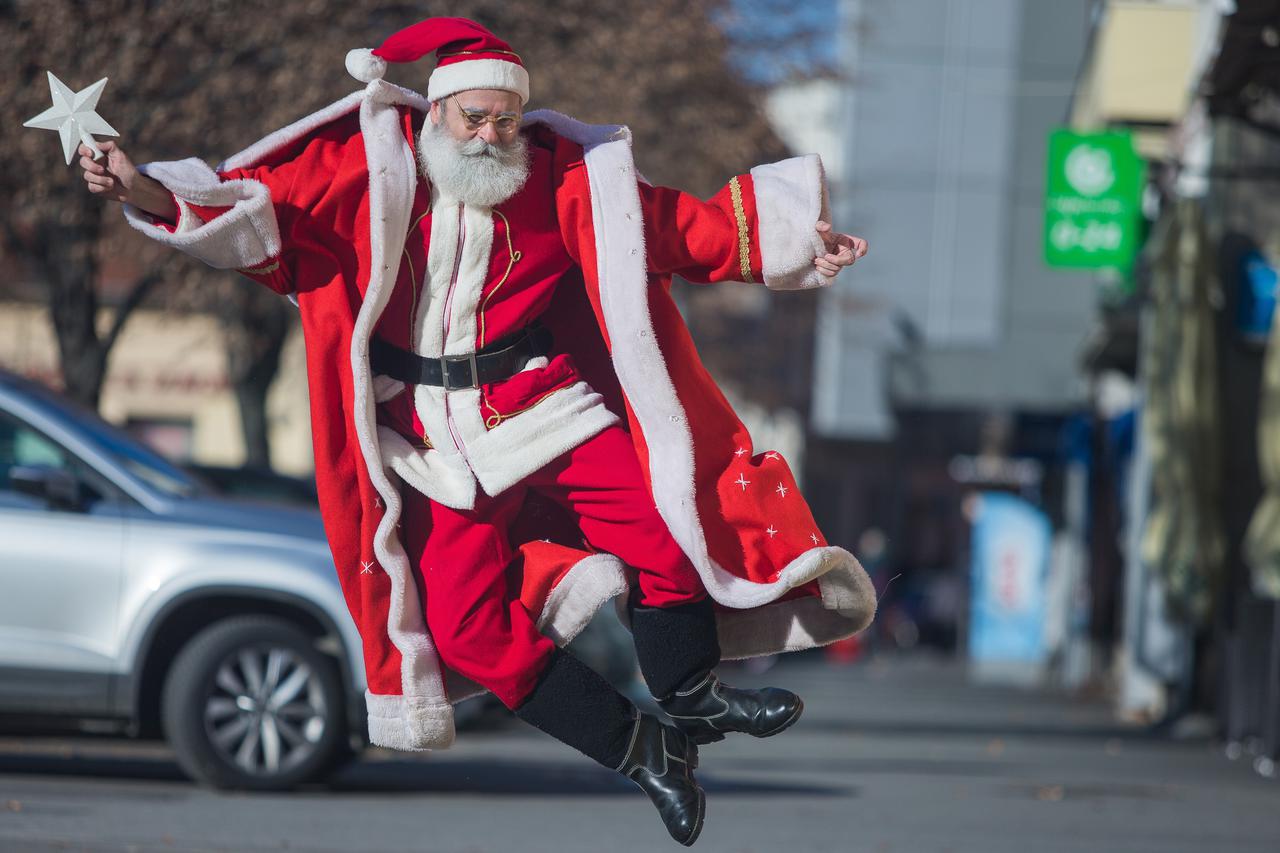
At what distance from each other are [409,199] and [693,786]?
156 centimetres

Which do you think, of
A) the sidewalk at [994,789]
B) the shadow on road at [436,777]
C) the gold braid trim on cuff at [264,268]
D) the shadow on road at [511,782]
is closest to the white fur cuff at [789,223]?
the gold braid trim on cuff at [264,268]

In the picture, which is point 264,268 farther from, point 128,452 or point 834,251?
point 128,452

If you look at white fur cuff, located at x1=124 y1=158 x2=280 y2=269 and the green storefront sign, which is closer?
white fur cuff, located at x1=124 y1=158 x2=280 y2=269

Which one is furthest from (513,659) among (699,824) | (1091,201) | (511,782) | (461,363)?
(1091,201)

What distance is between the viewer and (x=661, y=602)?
4887 mm

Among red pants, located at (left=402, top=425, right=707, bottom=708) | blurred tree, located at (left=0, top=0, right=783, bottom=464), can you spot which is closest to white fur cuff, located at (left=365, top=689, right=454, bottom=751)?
red pants, located at (left=402, top=425, right=707, bottom=708)

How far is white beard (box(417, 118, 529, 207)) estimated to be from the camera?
191 inches

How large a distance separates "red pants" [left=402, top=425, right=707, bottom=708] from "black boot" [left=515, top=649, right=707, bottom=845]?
2.1 inches

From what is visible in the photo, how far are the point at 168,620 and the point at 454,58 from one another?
4708 millimetres

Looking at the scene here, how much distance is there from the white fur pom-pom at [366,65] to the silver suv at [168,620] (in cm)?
435

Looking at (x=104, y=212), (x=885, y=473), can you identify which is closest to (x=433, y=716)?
(x=104, y=212)

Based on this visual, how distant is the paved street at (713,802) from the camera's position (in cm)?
773

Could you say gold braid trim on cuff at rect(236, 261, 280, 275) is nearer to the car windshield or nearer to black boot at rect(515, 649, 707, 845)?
black boot at rect(515, 649, 707, 845)

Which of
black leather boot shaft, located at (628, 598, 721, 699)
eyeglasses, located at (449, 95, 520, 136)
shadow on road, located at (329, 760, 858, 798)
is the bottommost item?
shadow on road, located at (329, 760, 858, 798)
